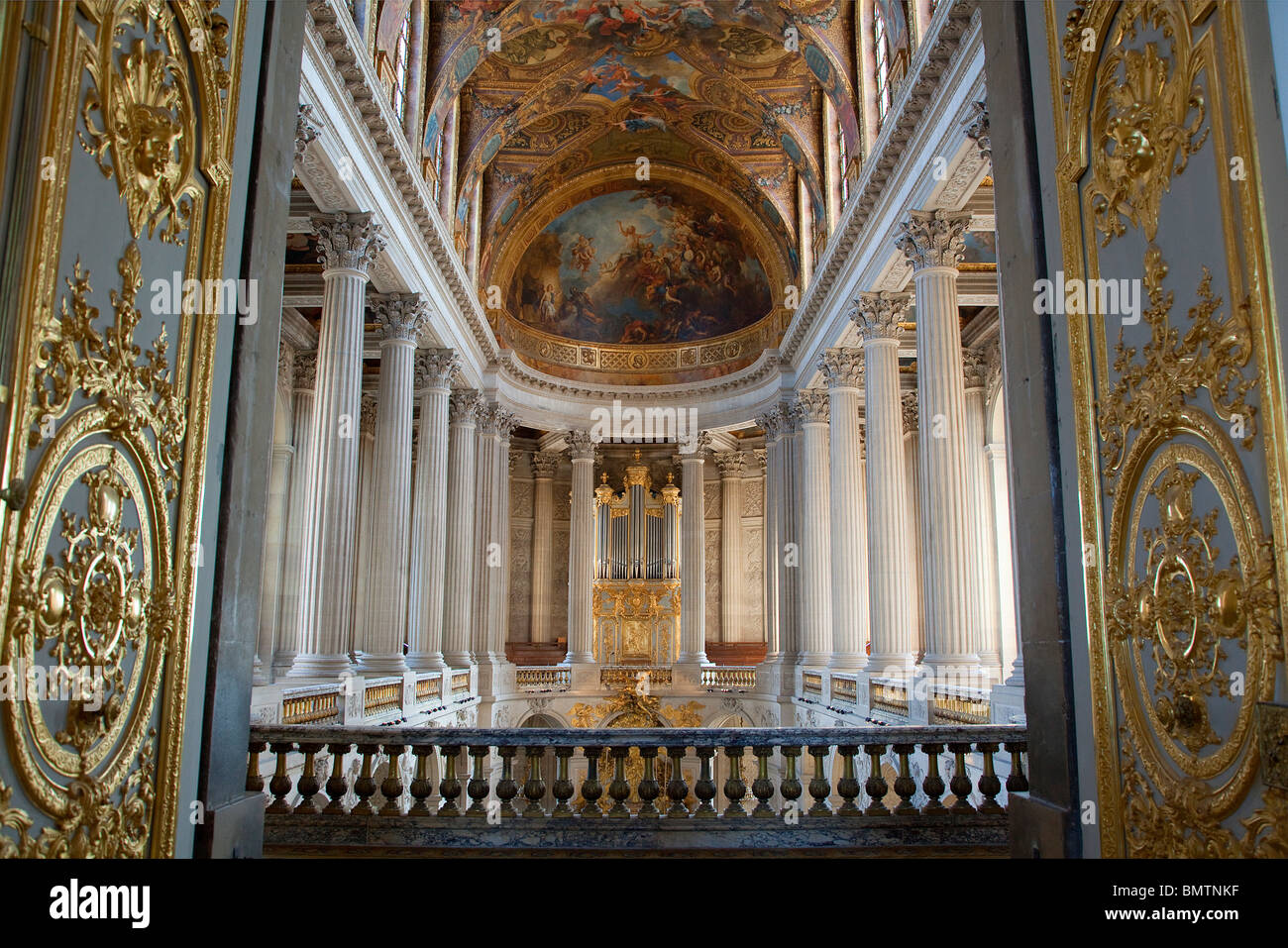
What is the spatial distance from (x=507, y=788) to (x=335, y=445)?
916 centimetres

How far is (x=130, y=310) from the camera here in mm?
3588

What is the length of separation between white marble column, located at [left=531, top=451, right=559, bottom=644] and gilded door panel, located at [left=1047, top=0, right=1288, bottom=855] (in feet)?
87.6

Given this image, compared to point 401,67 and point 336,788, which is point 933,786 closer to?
point 336,788

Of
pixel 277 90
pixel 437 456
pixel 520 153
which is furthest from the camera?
pixel 520 153

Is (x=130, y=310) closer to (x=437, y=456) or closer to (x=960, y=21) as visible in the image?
(x=960, y=21)

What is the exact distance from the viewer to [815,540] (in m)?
22.2

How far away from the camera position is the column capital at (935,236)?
1396 cm

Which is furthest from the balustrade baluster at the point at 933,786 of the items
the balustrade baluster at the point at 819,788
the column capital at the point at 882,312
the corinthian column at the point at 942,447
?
the column capital at the point at 882,312

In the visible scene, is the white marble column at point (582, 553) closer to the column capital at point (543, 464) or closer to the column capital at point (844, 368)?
the column capital at point (543, 464)

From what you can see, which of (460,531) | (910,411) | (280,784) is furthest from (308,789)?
(910,411)

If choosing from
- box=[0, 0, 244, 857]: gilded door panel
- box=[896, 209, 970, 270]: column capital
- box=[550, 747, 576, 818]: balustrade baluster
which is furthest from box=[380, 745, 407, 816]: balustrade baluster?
box=[896, 209, 970, 270]: column capital
